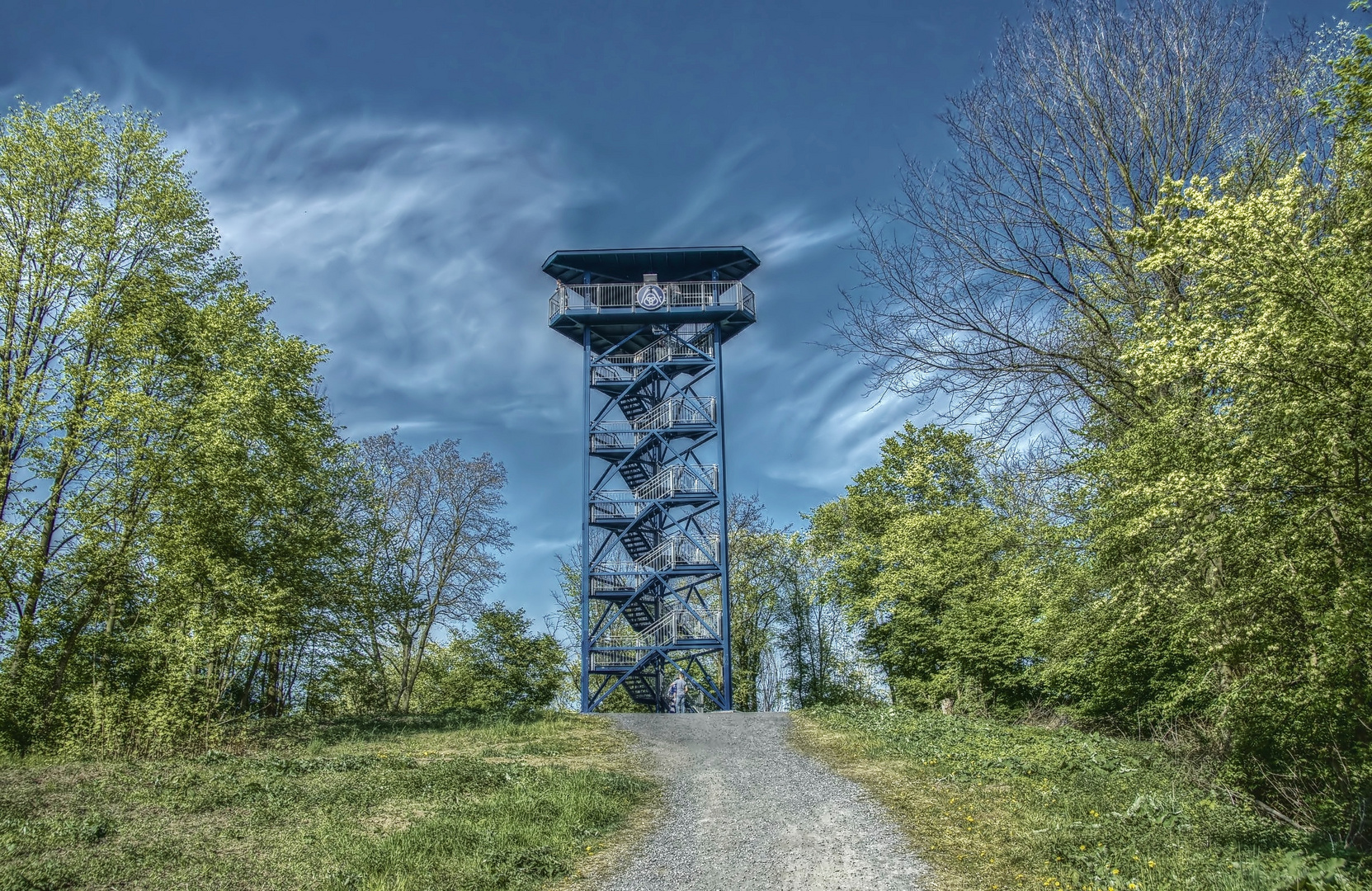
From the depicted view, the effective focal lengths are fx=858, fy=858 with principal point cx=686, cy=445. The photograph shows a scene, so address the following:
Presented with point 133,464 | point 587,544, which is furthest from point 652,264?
point 133,464

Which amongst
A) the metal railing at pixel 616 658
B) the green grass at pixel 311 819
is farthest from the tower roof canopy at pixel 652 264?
the green grass at pixel 311 819

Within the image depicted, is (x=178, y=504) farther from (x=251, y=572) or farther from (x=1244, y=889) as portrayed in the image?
(x=1244, y=889)

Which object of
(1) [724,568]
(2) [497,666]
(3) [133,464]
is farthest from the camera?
(2) [497,666]

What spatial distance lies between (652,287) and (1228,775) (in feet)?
66.4

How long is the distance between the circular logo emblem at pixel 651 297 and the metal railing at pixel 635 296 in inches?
3.0

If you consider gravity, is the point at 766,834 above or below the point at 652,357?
below

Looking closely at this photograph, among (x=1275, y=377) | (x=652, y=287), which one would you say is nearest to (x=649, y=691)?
(x=652, y=287)

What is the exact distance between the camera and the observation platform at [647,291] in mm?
26578

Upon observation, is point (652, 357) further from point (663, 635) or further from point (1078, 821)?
point (1078, 821)

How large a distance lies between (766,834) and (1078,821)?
3063mm

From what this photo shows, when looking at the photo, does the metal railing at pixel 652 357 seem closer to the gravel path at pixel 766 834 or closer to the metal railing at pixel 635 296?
the metal railing at pixel 635 296

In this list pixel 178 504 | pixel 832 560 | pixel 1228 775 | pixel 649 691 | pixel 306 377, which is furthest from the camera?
pixel 832 560

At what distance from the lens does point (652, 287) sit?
26.9m

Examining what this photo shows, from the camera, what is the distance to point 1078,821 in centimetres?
802
